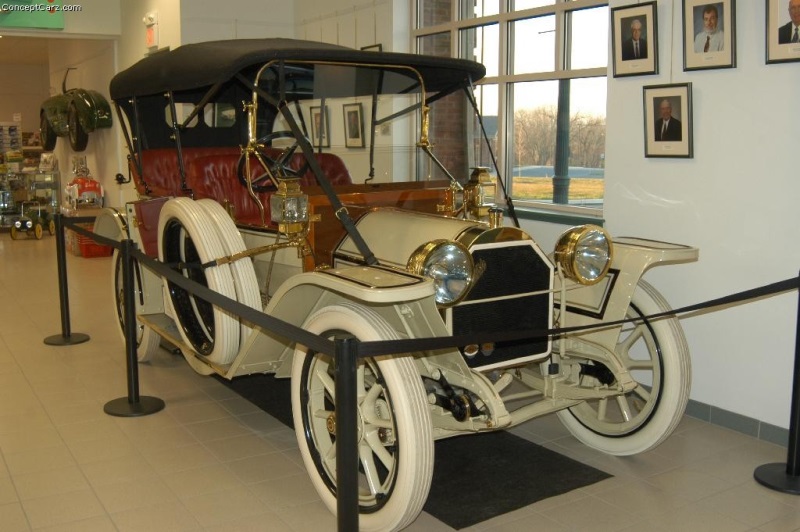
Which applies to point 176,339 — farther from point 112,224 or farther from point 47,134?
point 47,134

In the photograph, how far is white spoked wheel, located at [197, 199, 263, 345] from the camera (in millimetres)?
3887

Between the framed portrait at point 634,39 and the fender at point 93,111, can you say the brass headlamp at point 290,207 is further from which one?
the fender at point 93,111

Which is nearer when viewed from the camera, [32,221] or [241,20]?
[241,20]

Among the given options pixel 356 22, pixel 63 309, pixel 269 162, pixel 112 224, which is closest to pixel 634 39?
pixel 269 162

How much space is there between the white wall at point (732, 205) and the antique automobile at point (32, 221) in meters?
9.52

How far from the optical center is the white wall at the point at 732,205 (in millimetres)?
3883

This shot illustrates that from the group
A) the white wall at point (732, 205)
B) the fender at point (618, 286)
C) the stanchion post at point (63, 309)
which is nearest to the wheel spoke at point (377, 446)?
the fender at point (618, 286)

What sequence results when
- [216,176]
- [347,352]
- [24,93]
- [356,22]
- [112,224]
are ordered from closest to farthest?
[347,352] → [216,176] → [112,224] → [356,22] → [24,93]

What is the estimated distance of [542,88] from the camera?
5887mm

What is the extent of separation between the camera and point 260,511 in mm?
3219

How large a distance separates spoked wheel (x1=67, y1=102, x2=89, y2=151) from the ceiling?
272 cm

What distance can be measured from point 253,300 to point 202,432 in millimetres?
766

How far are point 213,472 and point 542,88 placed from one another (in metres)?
3.70

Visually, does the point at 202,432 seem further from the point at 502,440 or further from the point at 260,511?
the point at 502,440
